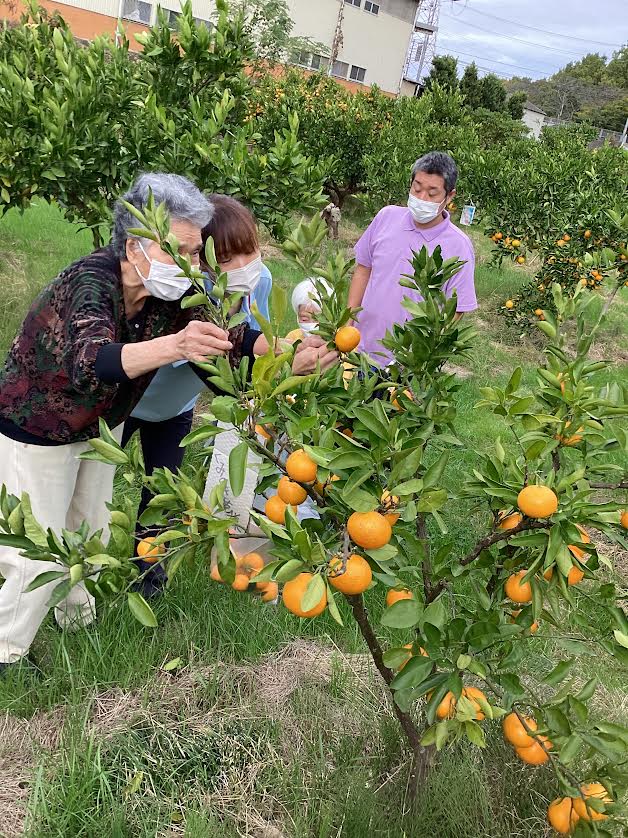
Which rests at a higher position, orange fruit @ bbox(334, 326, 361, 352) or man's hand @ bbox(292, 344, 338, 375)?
orange fruit @ bbox(334, 326, 361, 352)

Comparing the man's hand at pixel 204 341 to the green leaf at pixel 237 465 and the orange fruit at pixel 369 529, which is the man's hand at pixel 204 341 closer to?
the green leaf at pixel 237 465

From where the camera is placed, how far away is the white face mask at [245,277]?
219 centimetres

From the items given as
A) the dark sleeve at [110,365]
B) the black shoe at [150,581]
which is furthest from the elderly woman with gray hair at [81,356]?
the black shoe at [150,581]

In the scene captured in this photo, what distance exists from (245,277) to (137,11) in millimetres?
28708

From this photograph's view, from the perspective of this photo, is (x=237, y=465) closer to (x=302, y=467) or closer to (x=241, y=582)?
(x=302, y=467)

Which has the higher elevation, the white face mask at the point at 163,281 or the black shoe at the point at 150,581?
the white face mask at the point at 163,281

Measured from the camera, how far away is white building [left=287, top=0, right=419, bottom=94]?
2938cm

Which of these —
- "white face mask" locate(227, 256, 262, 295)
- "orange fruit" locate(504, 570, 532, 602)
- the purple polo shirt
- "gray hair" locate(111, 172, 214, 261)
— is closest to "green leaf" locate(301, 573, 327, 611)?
"orange fruit" locate(504, 570, 532, 602)

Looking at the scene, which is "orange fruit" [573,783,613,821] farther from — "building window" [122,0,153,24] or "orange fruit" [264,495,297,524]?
"building window" [122,0,153,24]

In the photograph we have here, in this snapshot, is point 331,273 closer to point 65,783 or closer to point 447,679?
point 447,679

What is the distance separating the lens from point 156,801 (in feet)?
5.74

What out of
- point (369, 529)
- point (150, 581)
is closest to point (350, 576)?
point (369, 529)

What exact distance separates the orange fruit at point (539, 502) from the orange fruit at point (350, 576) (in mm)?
288

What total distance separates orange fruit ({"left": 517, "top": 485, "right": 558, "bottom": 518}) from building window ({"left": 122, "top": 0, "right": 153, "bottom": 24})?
29611 mm
